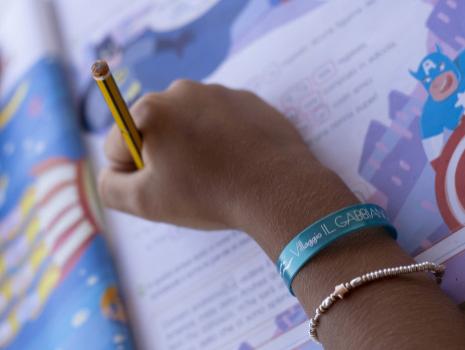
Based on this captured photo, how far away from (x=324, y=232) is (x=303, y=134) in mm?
144

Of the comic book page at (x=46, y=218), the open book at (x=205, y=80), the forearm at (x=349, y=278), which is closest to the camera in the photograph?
the forearm at (x=349, y=278)

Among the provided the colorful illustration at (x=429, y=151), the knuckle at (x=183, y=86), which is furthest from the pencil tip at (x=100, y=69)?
the colorful illustration at (x=429, y=151)

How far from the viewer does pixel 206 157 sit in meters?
0.44

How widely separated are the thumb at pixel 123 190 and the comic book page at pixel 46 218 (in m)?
0.06

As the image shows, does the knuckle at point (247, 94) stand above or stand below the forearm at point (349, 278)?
above

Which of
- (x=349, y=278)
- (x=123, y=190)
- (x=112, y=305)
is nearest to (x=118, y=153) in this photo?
(x=123, y=190)

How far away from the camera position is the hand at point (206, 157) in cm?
42

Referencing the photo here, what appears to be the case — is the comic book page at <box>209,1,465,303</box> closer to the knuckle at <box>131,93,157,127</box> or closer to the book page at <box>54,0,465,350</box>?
the book page at <box>54,0,465,350</box>

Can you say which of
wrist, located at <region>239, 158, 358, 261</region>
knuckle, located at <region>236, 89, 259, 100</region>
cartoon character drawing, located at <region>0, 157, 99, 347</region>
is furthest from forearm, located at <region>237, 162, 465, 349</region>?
Result: cartoon character drawing, located at <region>0, 157, 99, 347</region>

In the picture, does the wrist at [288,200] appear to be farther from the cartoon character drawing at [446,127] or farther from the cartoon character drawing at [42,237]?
the cartoon character drawing at [42,237]

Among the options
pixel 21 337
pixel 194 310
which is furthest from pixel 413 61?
pixel 21 337

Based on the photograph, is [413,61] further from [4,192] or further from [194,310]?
[4,192]

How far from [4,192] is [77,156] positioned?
98 millimetres

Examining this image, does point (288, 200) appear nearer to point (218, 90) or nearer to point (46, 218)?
point (218, 90)
